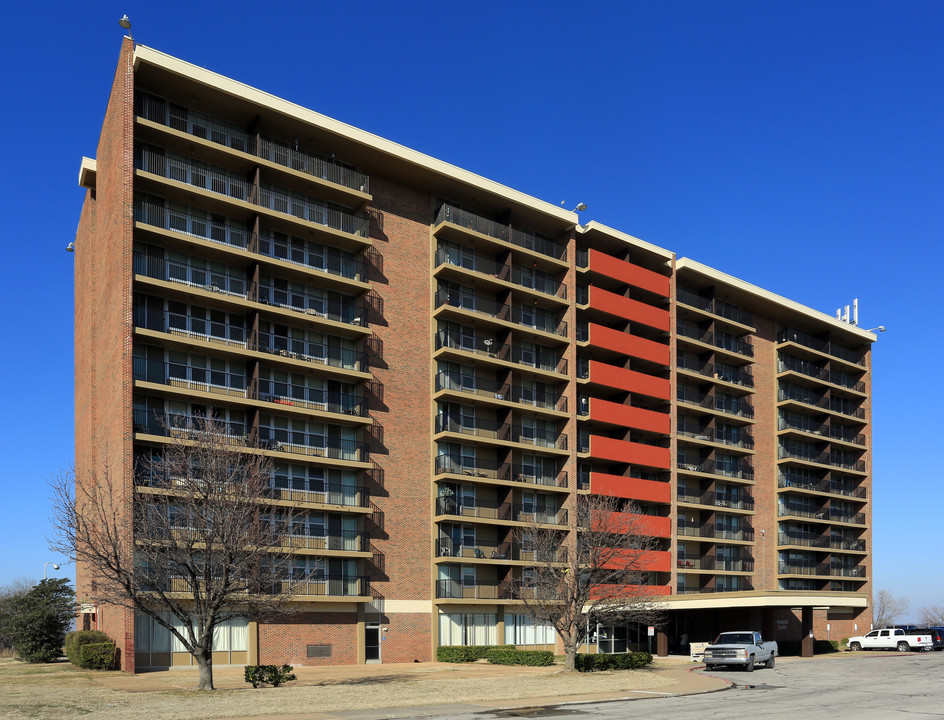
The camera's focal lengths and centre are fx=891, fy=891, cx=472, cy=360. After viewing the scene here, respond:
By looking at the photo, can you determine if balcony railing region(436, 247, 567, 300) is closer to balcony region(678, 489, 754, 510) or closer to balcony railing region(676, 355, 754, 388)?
balcony railing region(676, 355, 754, 388)

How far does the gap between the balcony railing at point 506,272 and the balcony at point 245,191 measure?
19.7 feet

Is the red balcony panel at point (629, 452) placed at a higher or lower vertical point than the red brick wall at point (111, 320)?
lower

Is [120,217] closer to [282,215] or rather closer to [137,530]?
[282,215]

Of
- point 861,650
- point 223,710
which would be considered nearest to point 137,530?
point 223,710

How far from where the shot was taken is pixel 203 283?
42.6 metres

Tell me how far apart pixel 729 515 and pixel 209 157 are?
4636cm

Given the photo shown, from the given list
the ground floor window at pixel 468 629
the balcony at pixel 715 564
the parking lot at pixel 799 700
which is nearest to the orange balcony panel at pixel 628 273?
the balcony at pixel 715 564

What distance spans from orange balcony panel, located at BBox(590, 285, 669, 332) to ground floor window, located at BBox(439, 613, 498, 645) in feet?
69.5

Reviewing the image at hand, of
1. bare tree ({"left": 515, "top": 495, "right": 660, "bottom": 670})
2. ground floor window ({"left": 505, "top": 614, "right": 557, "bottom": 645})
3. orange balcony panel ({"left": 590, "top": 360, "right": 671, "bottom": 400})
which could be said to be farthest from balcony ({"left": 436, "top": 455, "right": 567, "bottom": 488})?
ground floor window ({"left": 505, "top": 614, "right": 557, "bottom": 645})

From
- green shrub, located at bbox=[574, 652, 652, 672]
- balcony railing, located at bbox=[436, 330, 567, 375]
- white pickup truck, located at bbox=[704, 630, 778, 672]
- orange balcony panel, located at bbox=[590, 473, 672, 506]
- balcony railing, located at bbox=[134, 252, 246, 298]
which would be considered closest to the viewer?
green shrub, located at bbox=[574, 652, 652, 672]

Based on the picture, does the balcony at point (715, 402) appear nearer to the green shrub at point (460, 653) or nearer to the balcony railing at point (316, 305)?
the green shrub at point (460, 653)

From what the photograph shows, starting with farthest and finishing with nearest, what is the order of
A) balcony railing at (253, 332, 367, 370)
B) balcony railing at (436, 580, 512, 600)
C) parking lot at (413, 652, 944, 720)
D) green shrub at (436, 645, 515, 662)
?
balcony railing at (436, 580, 512, 600), green shrub at (436, 645, 515, 662), balcony railing at (253, 332, 367, 370), parking lot at (413, 652, 944, 720)

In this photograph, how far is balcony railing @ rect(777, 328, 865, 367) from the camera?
7650cm

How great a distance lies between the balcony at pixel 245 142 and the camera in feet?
137
